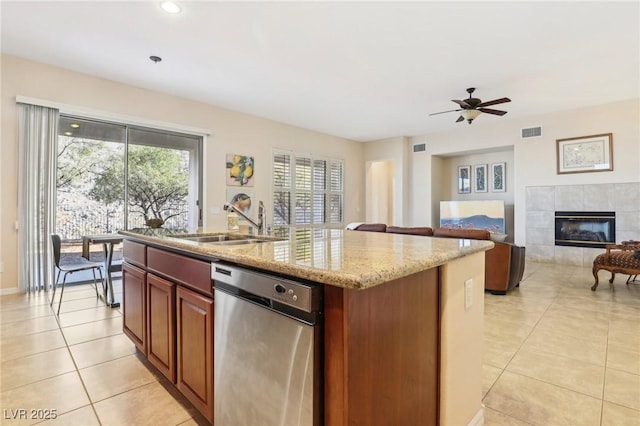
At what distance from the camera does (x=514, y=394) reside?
1.83m

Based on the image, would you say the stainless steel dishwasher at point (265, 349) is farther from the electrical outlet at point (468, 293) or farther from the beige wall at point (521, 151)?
the beige wall at point (521, 151)

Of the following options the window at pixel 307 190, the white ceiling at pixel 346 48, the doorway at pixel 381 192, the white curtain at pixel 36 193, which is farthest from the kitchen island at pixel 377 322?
the doorway at pixel 381 192

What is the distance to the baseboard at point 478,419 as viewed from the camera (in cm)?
152

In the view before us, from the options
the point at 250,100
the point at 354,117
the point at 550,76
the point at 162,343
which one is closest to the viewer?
the point at 162,343

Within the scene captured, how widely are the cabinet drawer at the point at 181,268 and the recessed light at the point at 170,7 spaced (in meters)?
2.18

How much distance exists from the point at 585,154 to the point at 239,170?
6322 millimetres

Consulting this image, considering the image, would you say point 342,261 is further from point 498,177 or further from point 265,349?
point 498,177

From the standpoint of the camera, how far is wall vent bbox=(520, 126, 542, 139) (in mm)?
6094

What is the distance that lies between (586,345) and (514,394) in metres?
1.14

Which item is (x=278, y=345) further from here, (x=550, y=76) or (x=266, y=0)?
(x=550, y=76)

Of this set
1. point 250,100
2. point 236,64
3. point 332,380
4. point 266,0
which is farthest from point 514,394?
point 250,100

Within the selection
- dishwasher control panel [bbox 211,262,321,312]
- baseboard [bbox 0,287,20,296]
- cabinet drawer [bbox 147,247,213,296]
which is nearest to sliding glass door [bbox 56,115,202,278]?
baseboard [bbox 0,287,20,296]

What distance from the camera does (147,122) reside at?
4715 mm

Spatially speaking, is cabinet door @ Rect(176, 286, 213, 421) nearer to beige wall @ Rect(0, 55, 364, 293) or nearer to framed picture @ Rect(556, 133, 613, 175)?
beige wall @ Rect(0, 55, 364, 293)
